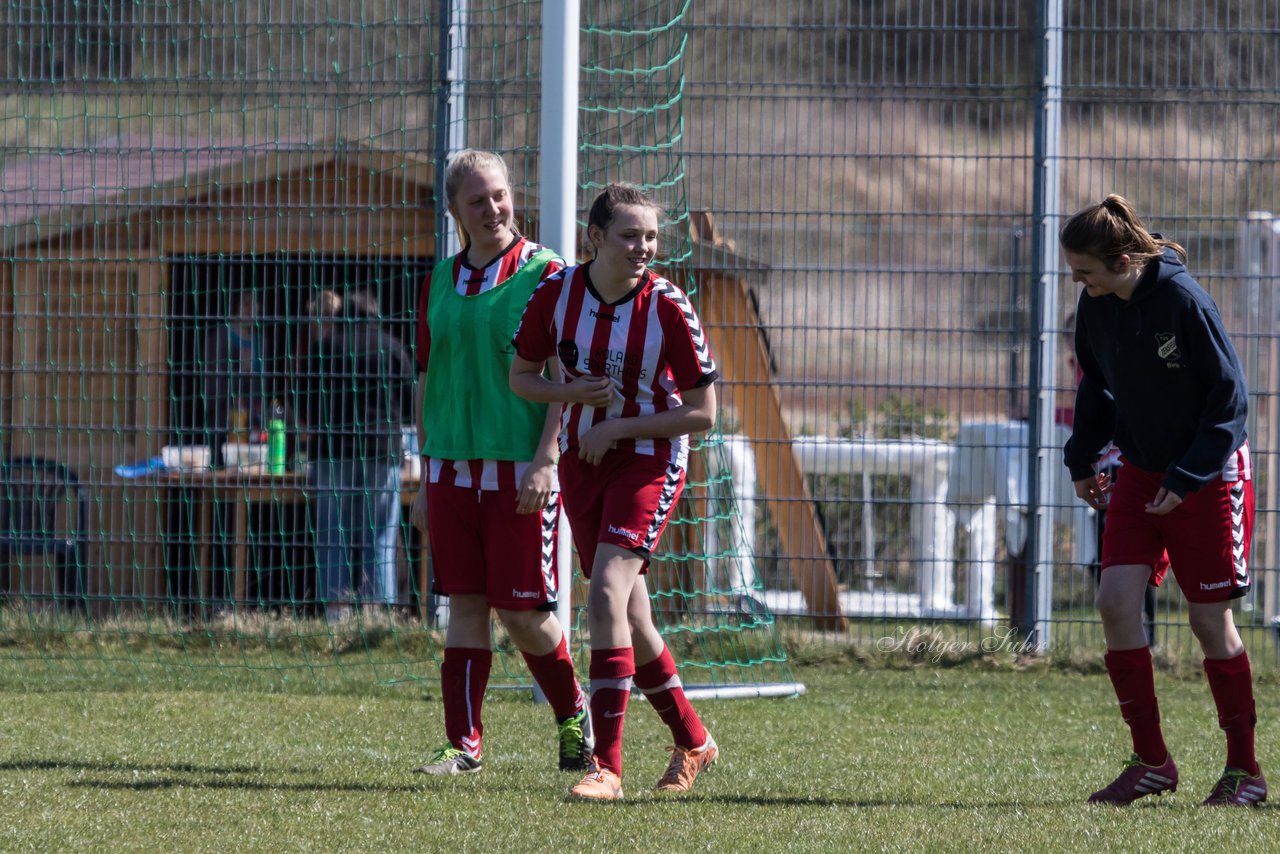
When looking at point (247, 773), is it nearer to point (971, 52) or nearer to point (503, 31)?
point (503, 31)

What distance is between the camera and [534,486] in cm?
472

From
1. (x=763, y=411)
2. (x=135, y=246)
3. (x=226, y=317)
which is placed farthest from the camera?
(x=135, y=246)

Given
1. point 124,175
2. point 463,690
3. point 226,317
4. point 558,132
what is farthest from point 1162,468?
point 124,175

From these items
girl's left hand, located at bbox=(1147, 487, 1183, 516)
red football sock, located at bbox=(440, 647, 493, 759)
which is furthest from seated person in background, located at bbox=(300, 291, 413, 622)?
girl's left hand, located at bbox=(1147, 487, 1183, 516)

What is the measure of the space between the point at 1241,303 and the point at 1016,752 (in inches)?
174

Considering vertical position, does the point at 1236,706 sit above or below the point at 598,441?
below

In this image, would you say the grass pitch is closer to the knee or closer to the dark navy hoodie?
the knee

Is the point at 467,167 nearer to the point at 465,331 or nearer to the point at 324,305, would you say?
the point at 465,331

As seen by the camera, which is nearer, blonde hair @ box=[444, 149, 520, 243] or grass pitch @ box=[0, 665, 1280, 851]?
grass pitch @ box=[0, 665, 1280, 851]

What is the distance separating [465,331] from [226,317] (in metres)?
3.62

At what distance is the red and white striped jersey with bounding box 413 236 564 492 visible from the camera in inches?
191

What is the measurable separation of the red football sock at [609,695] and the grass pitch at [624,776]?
0.59 ft

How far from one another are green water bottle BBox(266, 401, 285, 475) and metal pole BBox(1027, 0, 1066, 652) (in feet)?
13.0

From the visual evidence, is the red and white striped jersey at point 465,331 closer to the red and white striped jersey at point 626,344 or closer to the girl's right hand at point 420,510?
the girl's right hand at point 420,510
